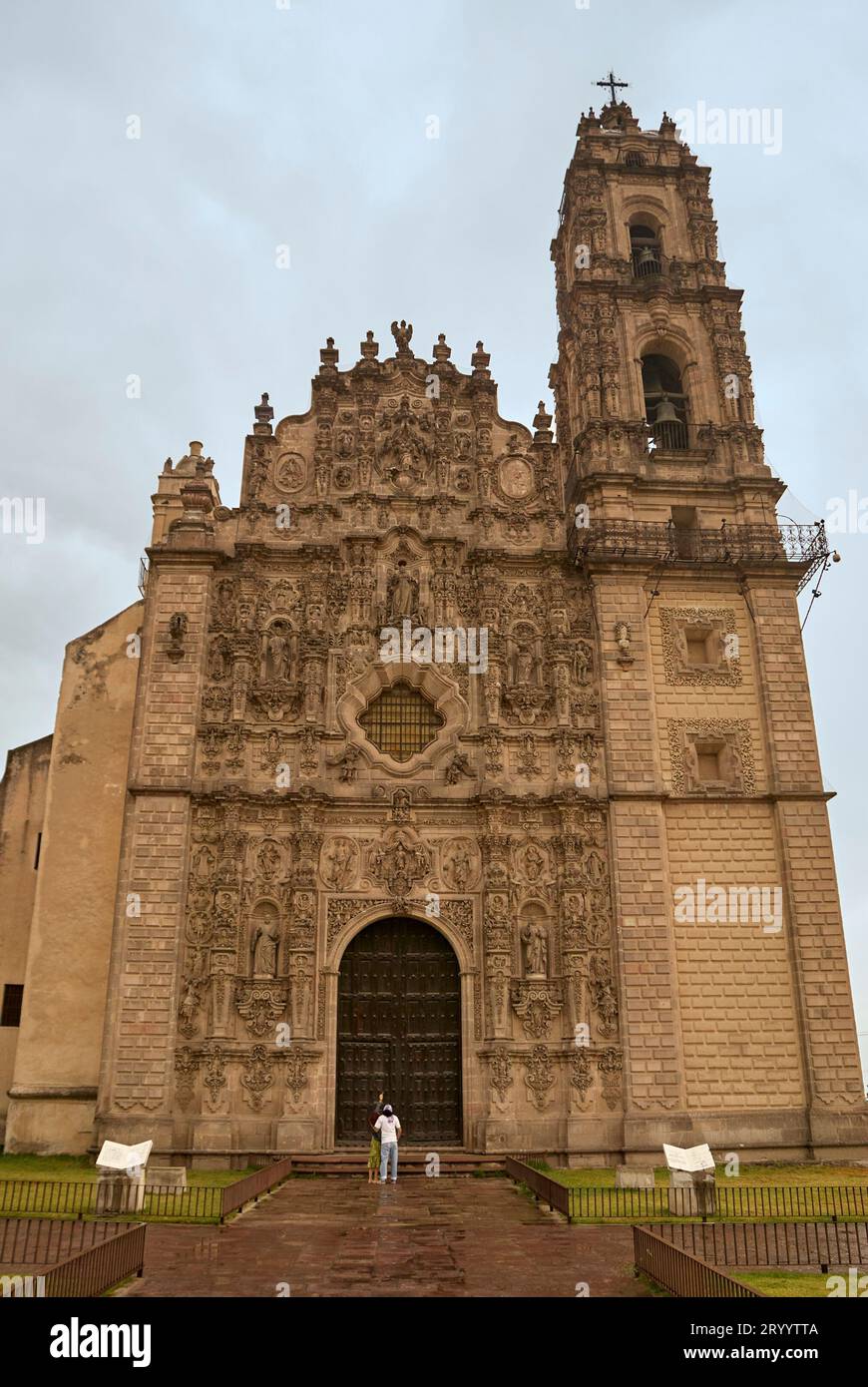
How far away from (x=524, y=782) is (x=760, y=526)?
9.37 meters

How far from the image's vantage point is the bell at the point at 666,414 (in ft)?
94.1

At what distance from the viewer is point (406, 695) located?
25.6m

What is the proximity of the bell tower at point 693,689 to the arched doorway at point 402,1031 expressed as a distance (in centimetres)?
376

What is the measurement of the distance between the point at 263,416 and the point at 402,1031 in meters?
15.7

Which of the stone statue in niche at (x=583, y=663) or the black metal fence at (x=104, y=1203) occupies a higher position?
the stone statue in niche at (x=583, y=663)

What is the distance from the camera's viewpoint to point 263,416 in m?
27.2

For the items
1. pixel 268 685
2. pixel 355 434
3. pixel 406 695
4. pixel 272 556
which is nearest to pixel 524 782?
pixel 406 695

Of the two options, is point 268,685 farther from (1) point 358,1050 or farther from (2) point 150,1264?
(2) point 150,1264

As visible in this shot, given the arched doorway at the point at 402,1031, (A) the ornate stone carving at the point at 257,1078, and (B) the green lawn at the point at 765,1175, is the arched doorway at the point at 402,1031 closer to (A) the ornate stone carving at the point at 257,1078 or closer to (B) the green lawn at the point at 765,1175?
(A) the ornate stone carving at the point at 257,1078

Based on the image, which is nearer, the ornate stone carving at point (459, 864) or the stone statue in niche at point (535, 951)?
the stone statue in niche at point (535, 951)

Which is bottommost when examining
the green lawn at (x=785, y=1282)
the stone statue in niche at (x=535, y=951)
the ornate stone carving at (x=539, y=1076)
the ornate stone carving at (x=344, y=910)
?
the green lawn at (x=785, y=1282)

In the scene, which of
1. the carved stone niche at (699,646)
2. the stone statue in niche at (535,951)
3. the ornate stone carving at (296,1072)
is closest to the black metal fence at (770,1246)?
the stone statue in niche at (535,951)

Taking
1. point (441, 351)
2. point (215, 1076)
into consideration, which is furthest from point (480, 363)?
point (215, 1076)

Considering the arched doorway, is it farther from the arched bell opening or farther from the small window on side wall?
the arched bell opening
